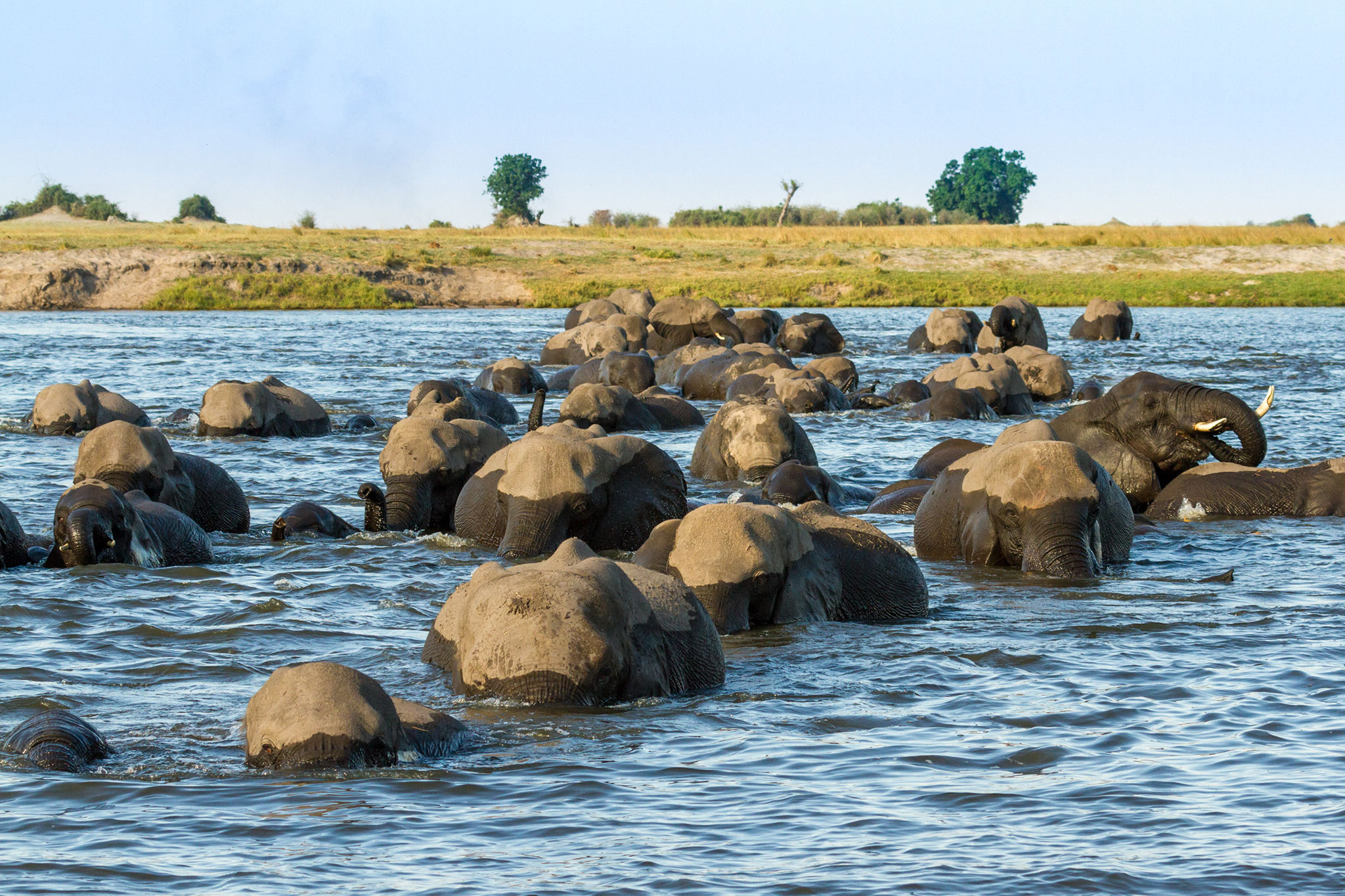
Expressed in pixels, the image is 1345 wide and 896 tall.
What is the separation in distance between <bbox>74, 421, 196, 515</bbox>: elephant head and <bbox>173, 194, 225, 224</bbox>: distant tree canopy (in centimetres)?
10237

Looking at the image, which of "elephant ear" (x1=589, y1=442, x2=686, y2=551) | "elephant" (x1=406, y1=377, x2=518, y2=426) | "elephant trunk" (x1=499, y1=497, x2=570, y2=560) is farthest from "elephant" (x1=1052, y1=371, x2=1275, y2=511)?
"elephant" (x1=406, y1=377, x2=518, y2=426)

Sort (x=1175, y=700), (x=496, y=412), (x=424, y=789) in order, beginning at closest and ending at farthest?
(x=424, y=789), (x=1175, y=700), (x=496, y=412)

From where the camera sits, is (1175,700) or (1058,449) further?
(1058,449)

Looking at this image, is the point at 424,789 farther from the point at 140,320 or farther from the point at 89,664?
the point at 140,320

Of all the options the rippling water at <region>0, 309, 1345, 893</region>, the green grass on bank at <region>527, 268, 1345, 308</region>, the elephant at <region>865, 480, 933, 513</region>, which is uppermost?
the green grass on bank at <region>527, 268, 1345, 308</region>

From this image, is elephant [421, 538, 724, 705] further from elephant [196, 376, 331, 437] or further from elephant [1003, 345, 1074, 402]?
elephant [1003, 345, 1074, 402]

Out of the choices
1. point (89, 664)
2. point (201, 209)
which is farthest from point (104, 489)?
point (201, 209)

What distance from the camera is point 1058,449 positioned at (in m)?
11.5

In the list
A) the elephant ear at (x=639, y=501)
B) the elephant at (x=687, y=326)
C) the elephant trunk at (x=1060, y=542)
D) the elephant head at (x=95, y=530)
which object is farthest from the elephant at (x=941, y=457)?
the elephant at (x=687, y=326)

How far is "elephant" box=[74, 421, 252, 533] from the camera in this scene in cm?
1299

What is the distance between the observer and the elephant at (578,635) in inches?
299

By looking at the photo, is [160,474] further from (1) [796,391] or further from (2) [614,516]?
(1) [796,391]

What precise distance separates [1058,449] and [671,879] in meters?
6.44

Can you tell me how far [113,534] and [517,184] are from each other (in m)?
112
